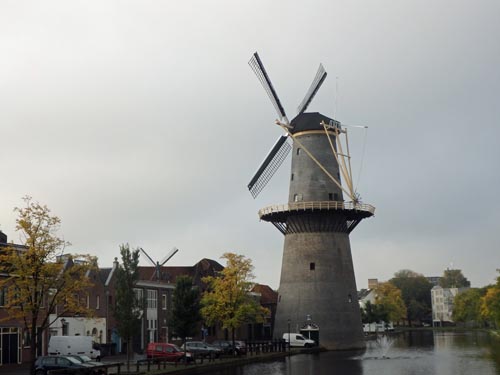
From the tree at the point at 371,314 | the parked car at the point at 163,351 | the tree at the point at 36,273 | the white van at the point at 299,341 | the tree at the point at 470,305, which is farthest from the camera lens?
the tree at the point at 470,305

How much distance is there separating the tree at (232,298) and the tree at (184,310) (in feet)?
25.2

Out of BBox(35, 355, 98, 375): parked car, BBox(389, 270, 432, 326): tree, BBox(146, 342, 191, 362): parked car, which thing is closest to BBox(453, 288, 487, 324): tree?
BBox(389, 270, 432, 326): tree

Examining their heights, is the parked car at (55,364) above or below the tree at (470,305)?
below

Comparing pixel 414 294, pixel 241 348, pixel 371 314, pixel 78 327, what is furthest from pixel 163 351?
pixel 414 294

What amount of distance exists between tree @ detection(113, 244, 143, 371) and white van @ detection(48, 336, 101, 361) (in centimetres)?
1098

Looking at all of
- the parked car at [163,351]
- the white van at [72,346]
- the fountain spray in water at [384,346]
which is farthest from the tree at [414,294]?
the white van at [72,346]

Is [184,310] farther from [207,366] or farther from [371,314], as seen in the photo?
[371,314]

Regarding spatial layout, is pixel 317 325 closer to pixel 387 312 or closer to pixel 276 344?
pixel 276 344

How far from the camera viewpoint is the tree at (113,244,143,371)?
3594 centimetres

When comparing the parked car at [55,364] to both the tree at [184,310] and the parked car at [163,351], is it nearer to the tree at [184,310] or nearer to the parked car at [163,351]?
the tree at [184,310]

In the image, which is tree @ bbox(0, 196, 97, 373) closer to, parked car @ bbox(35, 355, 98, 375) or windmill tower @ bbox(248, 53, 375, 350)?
parked car @ bbox(35, 355, 98, 375)

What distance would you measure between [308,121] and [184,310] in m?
31.3

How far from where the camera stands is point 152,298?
65250 millimetres

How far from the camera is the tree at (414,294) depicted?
565ft
